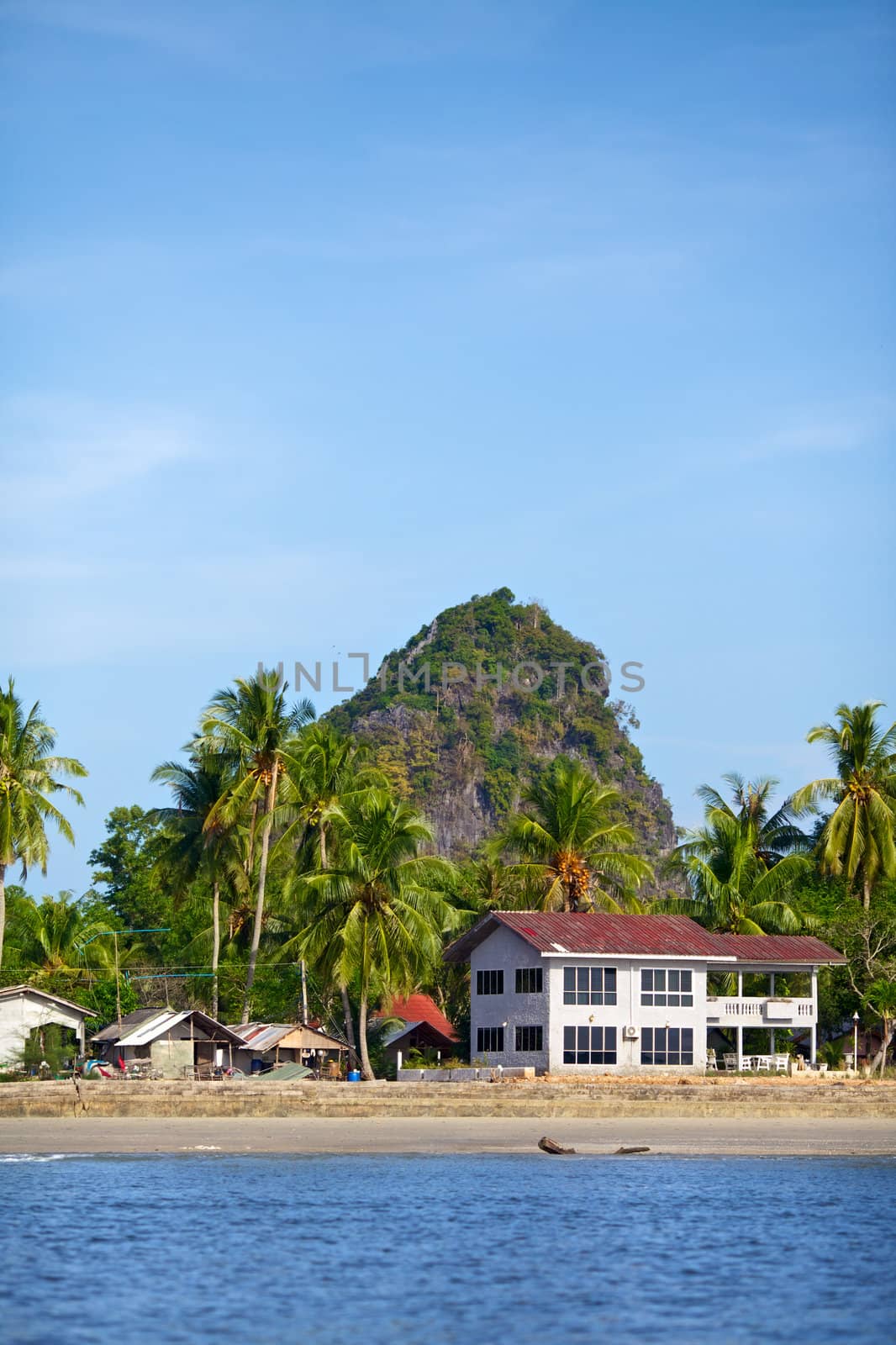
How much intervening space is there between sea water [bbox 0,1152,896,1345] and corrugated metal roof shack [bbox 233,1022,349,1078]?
15.9m

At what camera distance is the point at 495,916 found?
4872cm

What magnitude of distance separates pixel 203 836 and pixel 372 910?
12.8 metres

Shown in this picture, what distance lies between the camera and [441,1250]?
21.9m

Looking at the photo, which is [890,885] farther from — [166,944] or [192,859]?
[166,944]

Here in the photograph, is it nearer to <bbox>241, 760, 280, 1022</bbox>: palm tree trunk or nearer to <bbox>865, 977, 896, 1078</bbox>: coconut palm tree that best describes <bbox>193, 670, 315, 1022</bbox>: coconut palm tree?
<bbox>241, 760, 280, 1022</bbox>: palm tree trunk

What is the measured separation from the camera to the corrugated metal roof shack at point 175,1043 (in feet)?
149

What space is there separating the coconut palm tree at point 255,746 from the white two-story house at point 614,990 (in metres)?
7.75

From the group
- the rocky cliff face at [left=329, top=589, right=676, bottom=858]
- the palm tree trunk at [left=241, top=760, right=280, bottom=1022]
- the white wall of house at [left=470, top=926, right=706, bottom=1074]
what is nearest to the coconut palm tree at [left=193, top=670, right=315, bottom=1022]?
the palm tree trunk at [left=241, top=760, right=280, bottom=1022]

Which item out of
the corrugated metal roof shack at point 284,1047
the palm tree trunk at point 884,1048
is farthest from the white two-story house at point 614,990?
the corrugated metal roof shack at point 284,1047

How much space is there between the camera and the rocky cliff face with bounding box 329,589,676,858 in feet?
541

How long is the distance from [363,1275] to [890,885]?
39.3 meters

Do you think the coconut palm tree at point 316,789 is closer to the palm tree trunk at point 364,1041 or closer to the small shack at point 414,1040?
the small shack at point 414,1040

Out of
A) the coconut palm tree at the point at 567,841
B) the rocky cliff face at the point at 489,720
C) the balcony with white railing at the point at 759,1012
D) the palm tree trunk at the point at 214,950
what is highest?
the rocky cliff face at the point at 489,720

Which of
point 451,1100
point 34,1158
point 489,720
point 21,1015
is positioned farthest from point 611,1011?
point 489,720
